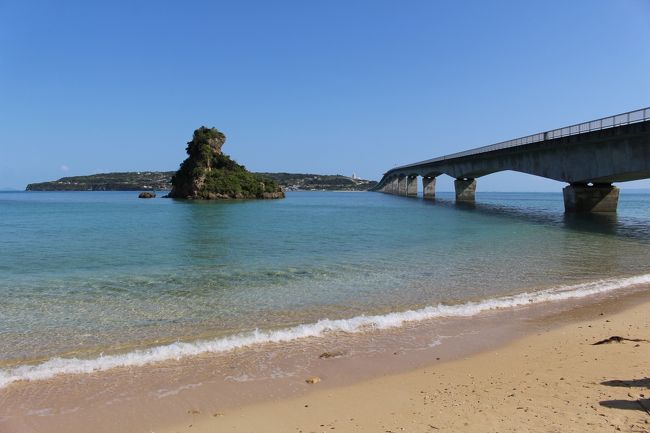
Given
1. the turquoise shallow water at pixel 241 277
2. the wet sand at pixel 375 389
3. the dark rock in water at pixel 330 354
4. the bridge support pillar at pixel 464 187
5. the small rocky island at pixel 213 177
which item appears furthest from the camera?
the small rocky island at pixel 213 177

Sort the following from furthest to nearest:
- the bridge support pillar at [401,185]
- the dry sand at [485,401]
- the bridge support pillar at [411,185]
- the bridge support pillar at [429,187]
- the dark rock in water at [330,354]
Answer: the bridge support pillar at [401,185], the bridge support pillar at [411,185], the bridge support pillar at [429,187], the dark rock in water at [330,354], the dry sand at [485,401]

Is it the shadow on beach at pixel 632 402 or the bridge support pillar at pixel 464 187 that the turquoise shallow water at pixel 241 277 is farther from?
the bridge support pillar at pixel 464 187

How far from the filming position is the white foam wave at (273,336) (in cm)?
644

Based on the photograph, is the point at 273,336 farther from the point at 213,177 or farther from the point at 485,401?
the point at 213,177

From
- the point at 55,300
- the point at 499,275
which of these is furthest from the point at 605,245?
the point at 55,300

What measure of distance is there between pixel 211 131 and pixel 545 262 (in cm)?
11114

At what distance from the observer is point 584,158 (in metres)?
37.5

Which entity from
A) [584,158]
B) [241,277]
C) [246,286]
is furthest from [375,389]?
[584,158]

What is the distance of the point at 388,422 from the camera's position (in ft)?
15.2

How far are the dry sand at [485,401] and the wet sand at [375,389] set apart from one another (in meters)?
0.01

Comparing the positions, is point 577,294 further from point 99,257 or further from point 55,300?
point 99,257

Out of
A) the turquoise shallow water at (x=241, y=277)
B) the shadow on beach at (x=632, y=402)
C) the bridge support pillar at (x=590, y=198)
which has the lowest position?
the turquoise shallow water at (x=241, y=277)

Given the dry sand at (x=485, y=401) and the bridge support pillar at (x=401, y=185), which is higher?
the bridge support pillar at (x=401, y=185)

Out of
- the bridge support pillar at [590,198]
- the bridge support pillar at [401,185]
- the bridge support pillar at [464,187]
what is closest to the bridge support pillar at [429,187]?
the bridge support pillar at [464,187]
